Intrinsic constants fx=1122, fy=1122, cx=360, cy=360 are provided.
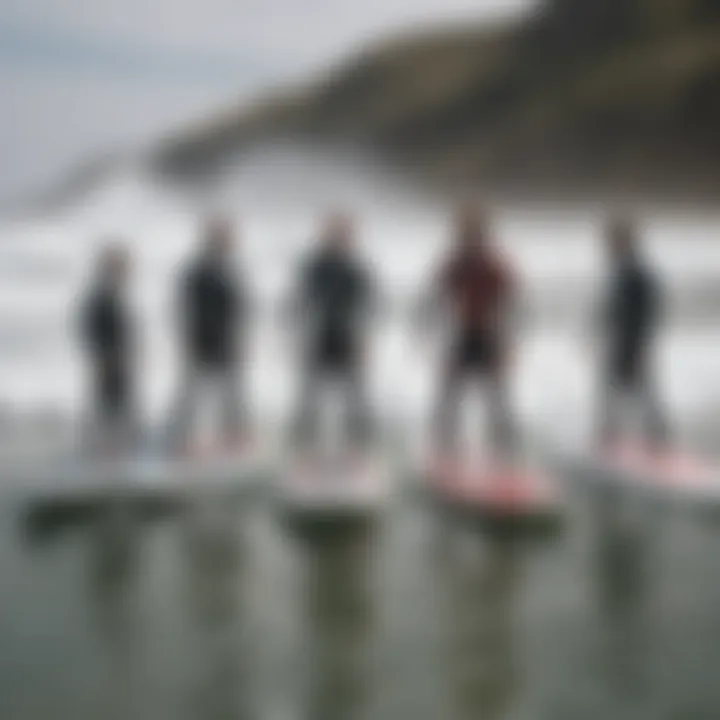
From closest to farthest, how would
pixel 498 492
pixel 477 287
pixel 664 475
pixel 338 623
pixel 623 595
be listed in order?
pixel 338 623
pixel 623 595
pixel 477 287
pixel 498 492
pixel 664 475

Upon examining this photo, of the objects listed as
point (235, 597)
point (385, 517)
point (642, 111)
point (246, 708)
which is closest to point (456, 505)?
point (385, 517)

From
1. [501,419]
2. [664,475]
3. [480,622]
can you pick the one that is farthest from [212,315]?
[664,475]

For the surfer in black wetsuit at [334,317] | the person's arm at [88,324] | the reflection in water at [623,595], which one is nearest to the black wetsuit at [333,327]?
the surfer in black wetsuit at [334,317]

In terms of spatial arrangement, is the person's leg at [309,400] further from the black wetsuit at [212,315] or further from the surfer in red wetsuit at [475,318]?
the surfer in red wetsuit at [475,318]

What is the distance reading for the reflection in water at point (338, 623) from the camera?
1.59 m

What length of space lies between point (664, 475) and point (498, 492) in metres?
0.36

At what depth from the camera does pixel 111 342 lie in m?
1.94

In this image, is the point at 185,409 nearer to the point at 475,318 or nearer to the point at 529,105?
the point at 475,318

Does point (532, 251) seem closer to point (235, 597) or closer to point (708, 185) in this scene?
point (708, 185)

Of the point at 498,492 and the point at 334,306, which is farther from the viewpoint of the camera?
the point at 498,492

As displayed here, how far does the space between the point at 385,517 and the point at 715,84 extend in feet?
3.39

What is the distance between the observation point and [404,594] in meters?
1.89

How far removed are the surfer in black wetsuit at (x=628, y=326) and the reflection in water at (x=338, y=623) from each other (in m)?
0.54

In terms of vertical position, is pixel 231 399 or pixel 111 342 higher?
pixel 111 342
